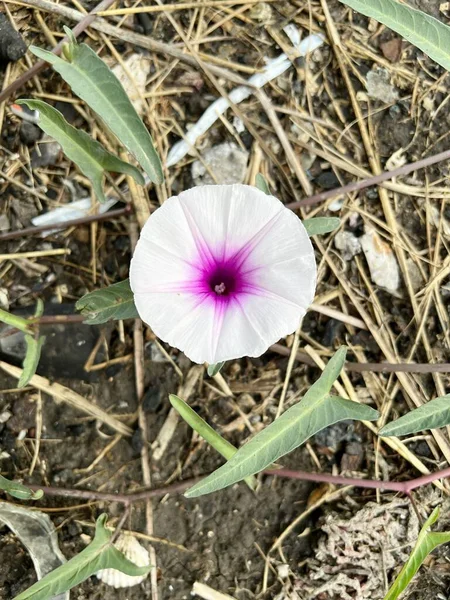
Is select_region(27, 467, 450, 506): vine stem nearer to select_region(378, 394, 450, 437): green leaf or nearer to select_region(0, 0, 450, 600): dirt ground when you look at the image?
select_region(0, 0, 450, 600): dirt ground

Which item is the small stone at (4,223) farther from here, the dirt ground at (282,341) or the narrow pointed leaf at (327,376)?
the narrow pointed leaf at (327,376)

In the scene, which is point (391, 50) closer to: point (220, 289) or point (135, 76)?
point (135, 76)

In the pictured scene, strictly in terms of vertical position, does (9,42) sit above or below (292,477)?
above

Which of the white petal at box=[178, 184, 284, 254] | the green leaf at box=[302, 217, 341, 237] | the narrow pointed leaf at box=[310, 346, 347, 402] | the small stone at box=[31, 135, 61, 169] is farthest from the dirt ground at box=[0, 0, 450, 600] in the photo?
the white petal at box=[178, 184, 284, 254]

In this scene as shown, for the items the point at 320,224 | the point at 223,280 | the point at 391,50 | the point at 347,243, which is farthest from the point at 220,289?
the point at 391,50

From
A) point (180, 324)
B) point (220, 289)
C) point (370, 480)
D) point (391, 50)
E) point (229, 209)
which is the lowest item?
point (370, 480)

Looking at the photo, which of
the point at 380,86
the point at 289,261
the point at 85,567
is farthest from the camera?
the point at 380,86
